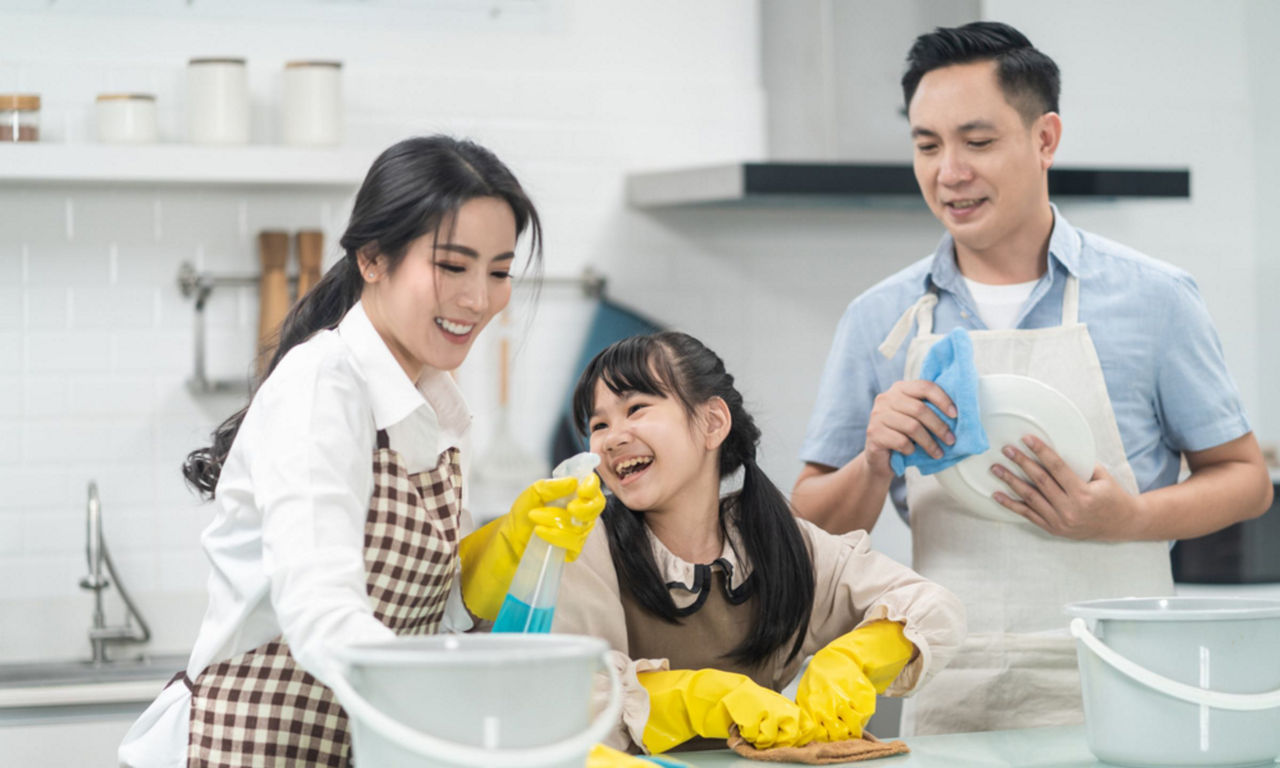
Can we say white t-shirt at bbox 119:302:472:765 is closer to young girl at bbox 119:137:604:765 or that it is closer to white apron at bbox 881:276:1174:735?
young girl at bbox 119:137:604:765

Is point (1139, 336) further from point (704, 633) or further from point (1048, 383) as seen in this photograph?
point (704, 633)

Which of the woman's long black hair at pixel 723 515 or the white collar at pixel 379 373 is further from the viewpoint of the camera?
the woman's long black hair at pixel 723 515

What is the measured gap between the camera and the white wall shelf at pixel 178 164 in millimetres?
2627

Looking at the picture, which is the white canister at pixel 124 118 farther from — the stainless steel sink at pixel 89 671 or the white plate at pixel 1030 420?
the white plate at pixel 1030 420

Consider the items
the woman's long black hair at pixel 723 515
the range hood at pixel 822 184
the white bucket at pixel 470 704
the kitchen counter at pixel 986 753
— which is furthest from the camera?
the range hood at pixel 822 184

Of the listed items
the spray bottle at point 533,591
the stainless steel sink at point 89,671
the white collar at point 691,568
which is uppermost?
the spray bottle at point 533,591

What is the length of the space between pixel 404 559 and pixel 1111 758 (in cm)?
69

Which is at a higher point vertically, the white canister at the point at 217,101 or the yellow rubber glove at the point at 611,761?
the white canister at the point at 217,101

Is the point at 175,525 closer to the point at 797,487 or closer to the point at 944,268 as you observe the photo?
the point at 797,487

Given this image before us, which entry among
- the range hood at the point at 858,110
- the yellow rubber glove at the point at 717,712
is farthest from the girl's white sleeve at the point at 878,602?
the range hood at the point at 858,110

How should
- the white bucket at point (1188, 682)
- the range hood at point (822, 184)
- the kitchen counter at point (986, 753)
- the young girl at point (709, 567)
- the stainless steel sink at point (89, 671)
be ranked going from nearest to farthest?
the white bucket at point (1188, 682) < the kitchen counter at point (986, 753) < the young girl at point (709, 567) < the stainless steel sink at point (89, 671) < the range hood at point (822, 184)

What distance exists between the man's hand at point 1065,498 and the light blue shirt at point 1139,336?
13cm

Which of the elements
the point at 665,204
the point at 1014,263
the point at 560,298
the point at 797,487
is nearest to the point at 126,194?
the point at 560,298

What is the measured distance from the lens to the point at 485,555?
1465 mm
